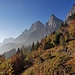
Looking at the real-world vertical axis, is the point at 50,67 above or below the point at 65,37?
below

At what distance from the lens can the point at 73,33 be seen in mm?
97062

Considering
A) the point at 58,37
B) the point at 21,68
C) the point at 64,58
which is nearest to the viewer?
the point at 64,58

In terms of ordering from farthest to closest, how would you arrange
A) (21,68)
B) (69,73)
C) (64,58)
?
(21,68)
(64,58)
(69,73)

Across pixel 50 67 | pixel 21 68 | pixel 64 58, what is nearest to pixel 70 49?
pixel 64 58

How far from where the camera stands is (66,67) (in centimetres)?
5428

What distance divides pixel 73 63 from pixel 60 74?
7.42 m

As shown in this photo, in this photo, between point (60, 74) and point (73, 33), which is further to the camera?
point (73, 33)

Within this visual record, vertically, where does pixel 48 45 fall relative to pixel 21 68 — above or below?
above

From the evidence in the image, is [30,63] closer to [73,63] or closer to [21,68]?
[21,68]

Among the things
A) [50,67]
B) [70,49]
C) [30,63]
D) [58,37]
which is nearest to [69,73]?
[50,67]

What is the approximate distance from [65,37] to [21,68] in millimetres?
32230

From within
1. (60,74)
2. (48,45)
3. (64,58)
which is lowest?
(60,74)

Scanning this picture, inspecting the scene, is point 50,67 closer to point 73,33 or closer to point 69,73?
point 69,73

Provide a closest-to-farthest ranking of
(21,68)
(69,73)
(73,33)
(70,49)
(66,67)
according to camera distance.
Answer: (69,73)
(66,67)
(70,49)
(21,68)
(73,33)
